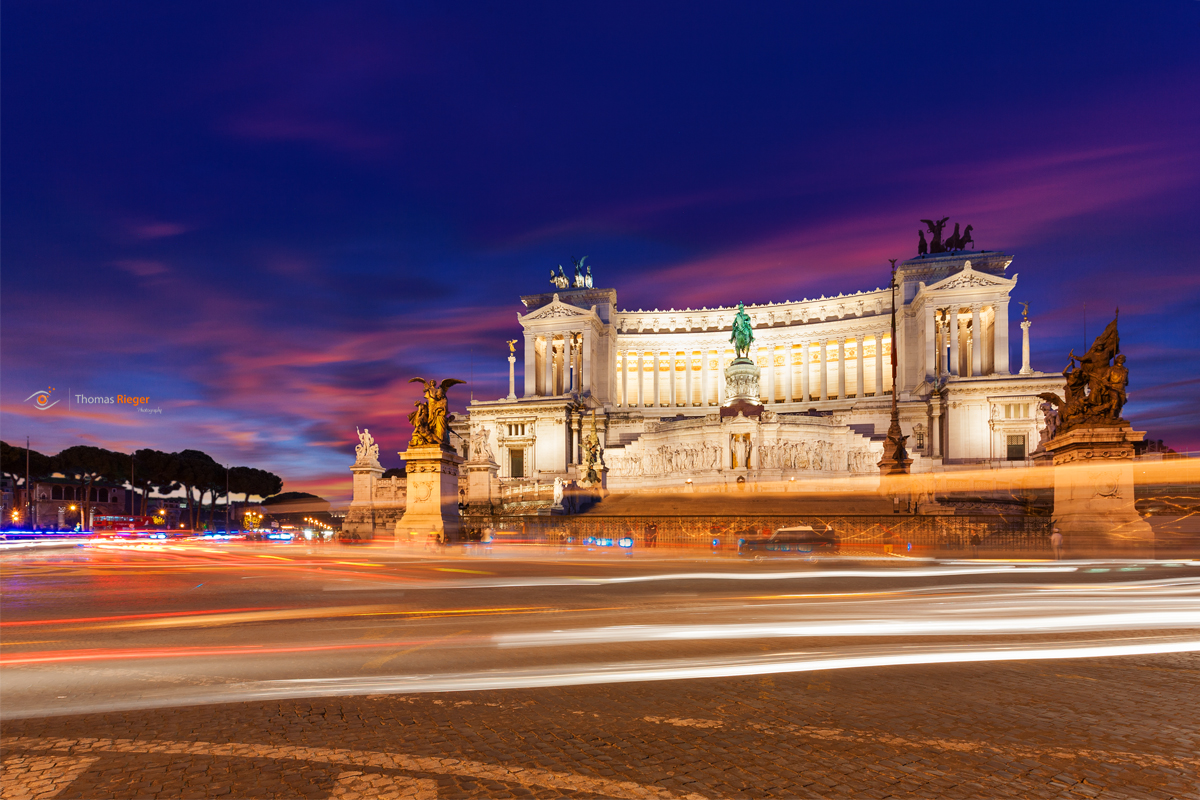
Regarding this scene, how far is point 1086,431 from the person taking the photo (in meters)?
23.8

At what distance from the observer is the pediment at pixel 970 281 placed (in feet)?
244

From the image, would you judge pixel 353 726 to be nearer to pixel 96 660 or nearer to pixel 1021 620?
pixel 96 660

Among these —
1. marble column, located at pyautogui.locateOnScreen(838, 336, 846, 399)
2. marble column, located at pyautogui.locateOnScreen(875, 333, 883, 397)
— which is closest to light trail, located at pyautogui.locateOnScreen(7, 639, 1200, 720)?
marble column, located at pyautogui.locateOnScreen(875, 333, 883, 397)

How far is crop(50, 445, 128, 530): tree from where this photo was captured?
85.1 meters

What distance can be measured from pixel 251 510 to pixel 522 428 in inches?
2279

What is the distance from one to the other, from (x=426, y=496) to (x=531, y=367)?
208 ft

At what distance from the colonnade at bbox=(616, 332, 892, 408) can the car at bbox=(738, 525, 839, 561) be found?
64.9 m

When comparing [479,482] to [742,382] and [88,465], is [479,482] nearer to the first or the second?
[742,382]

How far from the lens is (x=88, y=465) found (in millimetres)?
86500

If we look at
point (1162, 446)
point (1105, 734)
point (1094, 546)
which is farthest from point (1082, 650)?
point (1162, 446)

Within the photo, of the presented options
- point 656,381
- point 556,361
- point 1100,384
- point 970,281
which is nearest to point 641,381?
point 656,381

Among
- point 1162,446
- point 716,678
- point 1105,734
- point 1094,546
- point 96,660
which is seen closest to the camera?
point 1105,734

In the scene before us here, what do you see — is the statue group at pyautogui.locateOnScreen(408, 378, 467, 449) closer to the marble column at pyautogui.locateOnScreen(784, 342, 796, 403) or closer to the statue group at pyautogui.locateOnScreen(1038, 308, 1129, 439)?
the statue group at pyautogui.locateOnScreen(1038, 308, 1129, 439)

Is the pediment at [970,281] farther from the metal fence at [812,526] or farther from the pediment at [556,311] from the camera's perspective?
the metal fence at [812,526]
